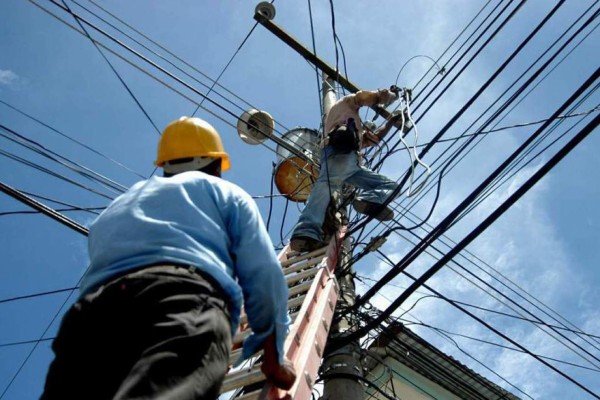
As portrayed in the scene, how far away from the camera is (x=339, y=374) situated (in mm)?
3996

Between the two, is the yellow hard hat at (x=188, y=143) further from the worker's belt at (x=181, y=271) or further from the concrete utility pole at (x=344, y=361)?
the concrete utility pole at (x=344, y=361)

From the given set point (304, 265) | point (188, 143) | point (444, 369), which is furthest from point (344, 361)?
point (444, 369)

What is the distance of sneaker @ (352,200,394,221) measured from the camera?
15.5 feet

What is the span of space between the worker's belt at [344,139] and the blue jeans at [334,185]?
0.05 m

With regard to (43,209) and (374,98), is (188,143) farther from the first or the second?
(374,98)

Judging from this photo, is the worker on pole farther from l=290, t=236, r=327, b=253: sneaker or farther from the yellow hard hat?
the yellow hard hat

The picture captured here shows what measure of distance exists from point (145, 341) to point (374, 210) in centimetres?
351

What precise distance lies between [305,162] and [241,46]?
1.64 m

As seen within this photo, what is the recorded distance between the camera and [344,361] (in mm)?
4125

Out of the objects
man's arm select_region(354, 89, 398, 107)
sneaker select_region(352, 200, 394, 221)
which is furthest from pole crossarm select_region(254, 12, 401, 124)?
sneaker select_region(352, 200, 394, 221)

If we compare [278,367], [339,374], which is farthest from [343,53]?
[278,367]

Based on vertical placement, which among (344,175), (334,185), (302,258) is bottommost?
(302,258)

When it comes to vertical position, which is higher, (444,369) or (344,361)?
(444,369)

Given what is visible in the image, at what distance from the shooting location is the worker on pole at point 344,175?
454cm
